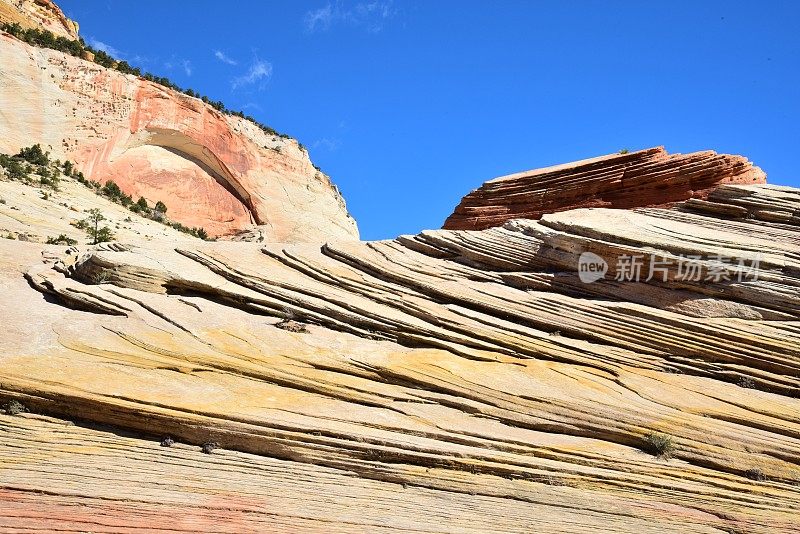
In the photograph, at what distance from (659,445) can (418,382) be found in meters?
4.71

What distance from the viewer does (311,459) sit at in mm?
9734

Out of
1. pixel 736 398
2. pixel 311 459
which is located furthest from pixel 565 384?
pixel 311 459

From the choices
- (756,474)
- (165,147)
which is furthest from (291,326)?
(165,147)

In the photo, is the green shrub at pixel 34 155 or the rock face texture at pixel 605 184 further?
the green shrub at pixel 34 155

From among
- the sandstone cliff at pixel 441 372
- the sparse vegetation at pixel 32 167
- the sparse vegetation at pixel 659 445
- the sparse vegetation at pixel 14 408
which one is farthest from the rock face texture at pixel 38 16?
the sparse vegetation at pixel 659 445

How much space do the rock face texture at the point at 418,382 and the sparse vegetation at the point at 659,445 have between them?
0.04 m

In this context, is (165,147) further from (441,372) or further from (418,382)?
(418,382)

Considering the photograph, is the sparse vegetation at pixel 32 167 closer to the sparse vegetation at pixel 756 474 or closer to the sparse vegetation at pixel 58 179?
the sparse vegetation at pixel 58 179

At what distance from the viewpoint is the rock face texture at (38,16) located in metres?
69.6

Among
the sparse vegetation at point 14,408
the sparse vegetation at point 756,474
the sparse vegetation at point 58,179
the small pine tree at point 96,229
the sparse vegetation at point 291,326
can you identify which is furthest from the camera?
the sparse vegetation at point 58,179

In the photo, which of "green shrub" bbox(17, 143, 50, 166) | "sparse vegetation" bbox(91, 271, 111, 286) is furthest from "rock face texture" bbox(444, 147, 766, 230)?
"green shrub" bbox(17, 143, 50, 166)

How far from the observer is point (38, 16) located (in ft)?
257

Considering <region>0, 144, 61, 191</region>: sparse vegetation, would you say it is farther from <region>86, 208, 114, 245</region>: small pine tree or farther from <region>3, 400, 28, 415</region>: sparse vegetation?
<region>3, 400, 28, 415</region>: sparse vegetation

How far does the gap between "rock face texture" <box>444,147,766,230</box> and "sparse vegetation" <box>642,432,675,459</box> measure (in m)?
12.4
